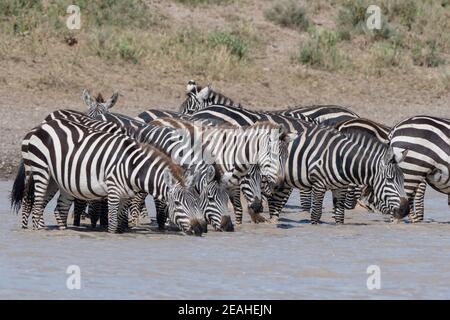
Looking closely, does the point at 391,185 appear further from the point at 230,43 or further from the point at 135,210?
the point at 230,43

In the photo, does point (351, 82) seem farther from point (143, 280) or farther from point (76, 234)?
point (143, 280)

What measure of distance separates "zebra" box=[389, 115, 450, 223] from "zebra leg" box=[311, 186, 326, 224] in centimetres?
96

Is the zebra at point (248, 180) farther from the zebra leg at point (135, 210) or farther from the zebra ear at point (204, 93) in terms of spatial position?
the zebra ear at point (204, 93)

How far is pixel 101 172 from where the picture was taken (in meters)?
12.8

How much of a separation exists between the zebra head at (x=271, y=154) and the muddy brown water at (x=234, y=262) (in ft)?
1.83

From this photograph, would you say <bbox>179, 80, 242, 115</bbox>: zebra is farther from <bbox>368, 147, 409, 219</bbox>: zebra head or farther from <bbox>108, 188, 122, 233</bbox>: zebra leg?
<bbox>108, 188, 122, 233</bbox>: zebra leg

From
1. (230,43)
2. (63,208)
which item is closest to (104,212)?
(63,208)

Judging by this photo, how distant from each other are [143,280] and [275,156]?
335 centimetres

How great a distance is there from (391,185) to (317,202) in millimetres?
800

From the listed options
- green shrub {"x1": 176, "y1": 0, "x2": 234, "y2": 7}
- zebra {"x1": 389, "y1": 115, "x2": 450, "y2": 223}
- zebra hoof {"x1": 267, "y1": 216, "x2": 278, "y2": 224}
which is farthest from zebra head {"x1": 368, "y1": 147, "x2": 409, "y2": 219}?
green shrub {"x1": 176, "y1": 0, "x2": 234, "y2": 7}

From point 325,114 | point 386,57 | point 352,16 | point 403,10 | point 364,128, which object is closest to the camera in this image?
point 364,128

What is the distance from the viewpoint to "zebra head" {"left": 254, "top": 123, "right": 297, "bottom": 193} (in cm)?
1374

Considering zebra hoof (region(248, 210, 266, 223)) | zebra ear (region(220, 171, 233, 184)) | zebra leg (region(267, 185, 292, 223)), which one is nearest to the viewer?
zebra ear (region(220, 171, 233, 184))

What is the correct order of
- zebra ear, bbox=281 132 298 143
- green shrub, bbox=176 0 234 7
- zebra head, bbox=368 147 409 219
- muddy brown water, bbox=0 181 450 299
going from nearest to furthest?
1. muddy brown water, bbox=0 181 450 299
2. zebra ear, bbox=281 132 298 143
3. zebra head, bbox=368 147 409 219
4. green shrub, bbox=176 0 234 7
